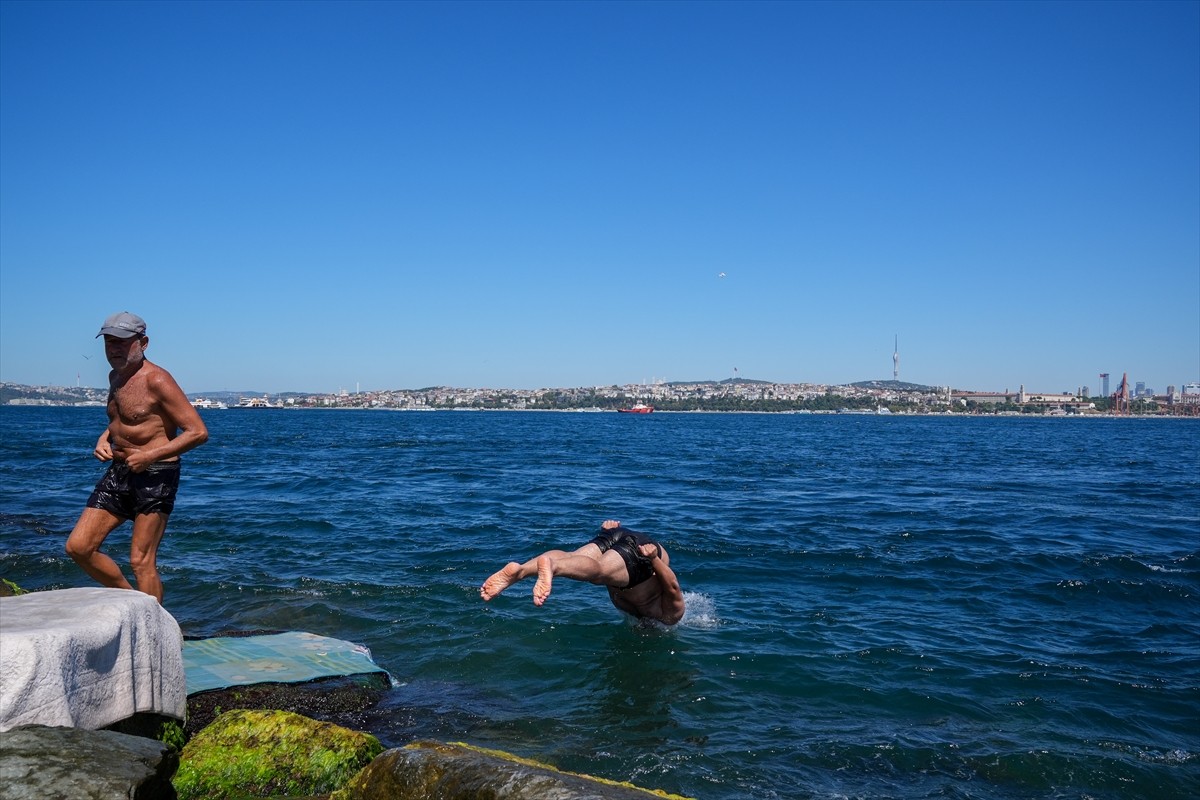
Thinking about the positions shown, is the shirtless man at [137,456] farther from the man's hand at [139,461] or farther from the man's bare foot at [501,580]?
the man's bare foot at [501,580]

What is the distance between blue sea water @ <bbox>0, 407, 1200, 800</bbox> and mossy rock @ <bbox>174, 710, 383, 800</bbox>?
124cm

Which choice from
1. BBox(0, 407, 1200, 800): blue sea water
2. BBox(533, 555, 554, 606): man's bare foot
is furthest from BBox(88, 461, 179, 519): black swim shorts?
BBox(533, 555, 554, 606): man's bare foot

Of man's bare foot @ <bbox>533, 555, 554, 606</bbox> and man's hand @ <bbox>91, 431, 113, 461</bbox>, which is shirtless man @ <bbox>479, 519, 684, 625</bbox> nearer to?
man's bare foot @ <bbox>533, 555, 554, 606</bbox>

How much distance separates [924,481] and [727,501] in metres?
9.93

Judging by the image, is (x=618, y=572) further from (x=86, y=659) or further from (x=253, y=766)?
(x=86, y=659)

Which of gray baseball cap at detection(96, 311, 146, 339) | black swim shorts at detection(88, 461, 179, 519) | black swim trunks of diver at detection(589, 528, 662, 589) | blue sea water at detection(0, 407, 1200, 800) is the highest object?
gray baseball cap at detection(96, 311, 146, 339)

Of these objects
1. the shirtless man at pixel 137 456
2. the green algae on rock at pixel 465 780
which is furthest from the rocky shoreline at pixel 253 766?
the shirtless man at pixel 137 456

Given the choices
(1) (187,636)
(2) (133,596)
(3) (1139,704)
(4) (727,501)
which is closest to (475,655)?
(1) (187,636)

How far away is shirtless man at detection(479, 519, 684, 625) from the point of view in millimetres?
6559

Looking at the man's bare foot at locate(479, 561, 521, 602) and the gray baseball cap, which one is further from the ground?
the gray baseball cap

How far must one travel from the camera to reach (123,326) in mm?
6340

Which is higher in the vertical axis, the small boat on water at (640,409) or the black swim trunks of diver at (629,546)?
the black swim trunks of diver at (629,546)

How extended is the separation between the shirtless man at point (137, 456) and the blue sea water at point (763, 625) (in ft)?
7.28

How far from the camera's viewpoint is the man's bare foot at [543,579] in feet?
20.8
